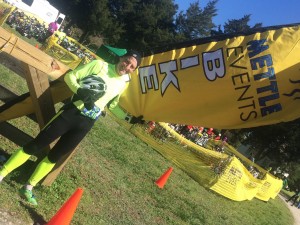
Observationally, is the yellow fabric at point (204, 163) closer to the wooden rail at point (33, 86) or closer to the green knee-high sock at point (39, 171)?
the wooden rail at point (33, 86)

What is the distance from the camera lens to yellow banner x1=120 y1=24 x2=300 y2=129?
178 inches

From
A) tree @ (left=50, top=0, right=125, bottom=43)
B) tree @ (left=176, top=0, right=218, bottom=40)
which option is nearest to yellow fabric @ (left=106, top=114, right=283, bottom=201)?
tree @ (left=50, top=0, right=125, bottom=43)

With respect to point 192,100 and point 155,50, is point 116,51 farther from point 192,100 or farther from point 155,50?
point 192,100

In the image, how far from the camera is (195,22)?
7912 centimetres

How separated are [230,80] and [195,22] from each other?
252ft

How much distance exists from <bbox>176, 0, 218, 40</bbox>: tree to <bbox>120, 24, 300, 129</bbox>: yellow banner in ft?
243

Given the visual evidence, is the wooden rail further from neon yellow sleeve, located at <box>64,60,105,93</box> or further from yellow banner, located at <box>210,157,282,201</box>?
yellow banner, located at <box>210,157,282,201</box>

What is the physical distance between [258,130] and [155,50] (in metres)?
34.7

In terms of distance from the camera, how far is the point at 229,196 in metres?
14.7

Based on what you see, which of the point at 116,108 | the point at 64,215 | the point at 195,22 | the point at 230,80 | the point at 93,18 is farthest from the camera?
the point at 195,22

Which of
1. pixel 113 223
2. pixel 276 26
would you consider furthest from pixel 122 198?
pixel 276 26

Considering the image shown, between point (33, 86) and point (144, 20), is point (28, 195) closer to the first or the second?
point (33, 86)

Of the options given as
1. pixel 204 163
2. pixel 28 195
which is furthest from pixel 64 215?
pixel 204 163

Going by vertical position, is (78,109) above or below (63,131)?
above
